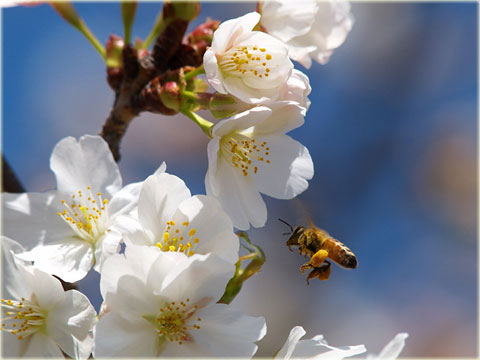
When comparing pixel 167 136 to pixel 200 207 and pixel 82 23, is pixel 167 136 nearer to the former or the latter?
pixel 82 23

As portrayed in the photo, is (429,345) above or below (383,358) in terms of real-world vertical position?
above

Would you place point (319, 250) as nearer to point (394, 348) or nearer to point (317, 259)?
point (317, 259)

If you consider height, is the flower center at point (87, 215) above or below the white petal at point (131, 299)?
above

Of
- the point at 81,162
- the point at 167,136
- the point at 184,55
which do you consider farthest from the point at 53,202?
the point at 167,136

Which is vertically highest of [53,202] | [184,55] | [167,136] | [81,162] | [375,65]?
[375,65]

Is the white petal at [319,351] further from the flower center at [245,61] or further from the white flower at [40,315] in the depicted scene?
the flower center at [245,61]

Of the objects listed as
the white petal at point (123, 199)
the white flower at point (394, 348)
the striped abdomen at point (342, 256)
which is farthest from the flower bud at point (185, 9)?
the white flower at point (394, 348)
